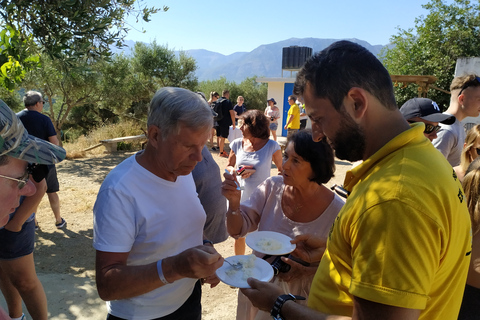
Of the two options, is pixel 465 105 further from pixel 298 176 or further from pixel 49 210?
pixel 49 210

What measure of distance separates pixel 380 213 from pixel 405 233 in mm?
79

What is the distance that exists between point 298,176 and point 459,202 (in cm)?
132

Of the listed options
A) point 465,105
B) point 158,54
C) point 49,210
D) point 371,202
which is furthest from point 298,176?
point 158,54

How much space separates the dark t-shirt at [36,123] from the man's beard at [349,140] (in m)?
4.88

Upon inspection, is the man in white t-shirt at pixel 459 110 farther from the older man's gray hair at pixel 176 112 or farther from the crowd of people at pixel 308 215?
the older man's gray hair at pixel 176 112

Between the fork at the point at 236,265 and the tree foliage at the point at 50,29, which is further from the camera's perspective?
the tree foliage at the point at 50,29

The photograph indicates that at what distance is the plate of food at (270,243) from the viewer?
6.40 ft

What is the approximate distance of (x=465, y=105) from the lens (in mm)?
3521

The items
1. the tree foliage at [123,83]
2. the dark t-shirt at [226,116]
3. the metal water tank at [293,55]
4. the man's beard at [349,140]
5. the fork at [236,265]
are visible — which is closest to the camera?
the man's beard at [349,140]

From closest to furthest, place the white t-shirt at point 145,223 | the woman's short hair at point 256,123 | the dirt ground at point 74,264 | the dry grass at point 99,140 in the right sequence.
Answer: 1. the white t-shirt at point 145,223
2. the dirt ground at point 74,264
3. the woman's short hair at point 256,123
4. the dry grass at point 99,140

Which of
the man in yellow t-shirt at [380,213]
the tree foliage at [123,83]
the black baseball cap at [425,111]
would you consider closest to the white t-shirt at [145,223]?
the man in yellow t-shirt at [380,213]

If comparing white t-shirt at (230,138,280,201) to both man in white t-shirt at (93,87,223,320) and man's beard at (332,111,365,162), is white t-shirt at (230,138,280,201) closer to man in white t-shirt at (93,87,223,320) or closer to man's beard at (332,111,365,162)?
man in white t-shirt at (93,87,223,320)

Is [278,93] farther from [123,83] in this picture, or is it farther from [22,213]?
[22,213]

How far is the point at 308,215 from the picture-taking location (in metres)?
2.22
